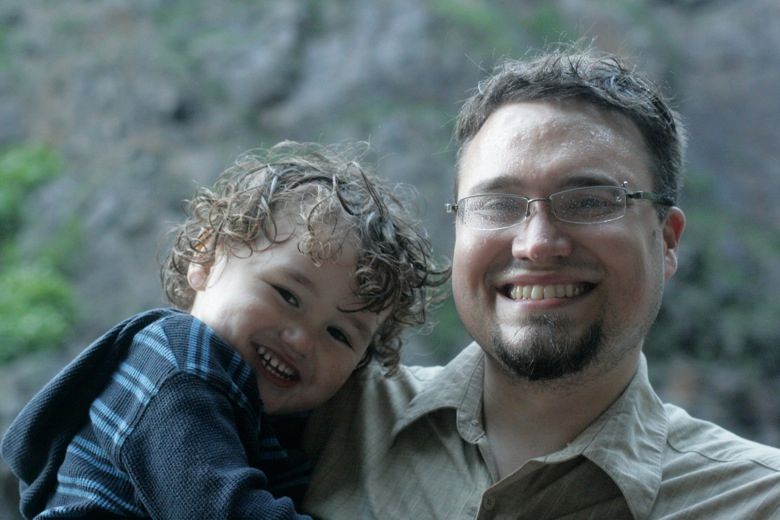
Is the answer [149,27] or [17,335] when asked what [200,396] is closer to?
[17,335]

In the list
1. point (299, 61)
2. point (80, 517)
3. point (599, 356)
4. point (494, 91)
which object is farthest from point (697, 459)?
point (299, 61)

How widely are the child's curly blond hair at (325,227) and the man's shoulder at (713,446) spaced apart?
2.07 ft

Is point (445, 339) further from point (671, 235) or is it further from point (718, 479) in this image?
point (718, 479)

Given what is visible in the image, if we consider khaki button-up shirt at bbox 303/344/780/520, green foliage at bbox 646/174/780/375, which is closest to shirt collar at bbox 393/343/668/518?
khaki button-up shirt at bbox 303/344/780/520

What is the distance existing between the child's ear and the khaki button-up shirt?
0.38 meters

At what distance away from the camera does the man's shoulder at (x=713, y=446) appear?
1.71 m

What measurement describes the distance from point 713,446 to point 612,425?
7.7 inches

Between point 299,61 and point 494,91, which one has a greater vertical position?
point 299,61

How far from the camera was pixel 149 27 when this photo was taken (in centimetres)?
628

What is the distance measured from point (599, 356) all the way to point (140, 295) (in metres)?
3.51

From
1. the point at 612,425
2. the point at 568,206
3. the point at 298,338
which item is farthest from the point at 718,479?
the point at 298,338

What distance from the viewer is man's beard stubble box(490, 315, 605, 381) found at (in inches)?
69.7

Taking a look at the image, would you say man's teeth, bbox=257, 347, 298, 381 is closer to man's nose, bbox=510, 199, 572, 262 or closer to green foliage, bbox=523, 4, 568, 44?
man's nose, bbox=510, 199, 572, 262

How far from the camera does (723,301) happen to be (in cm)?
497
